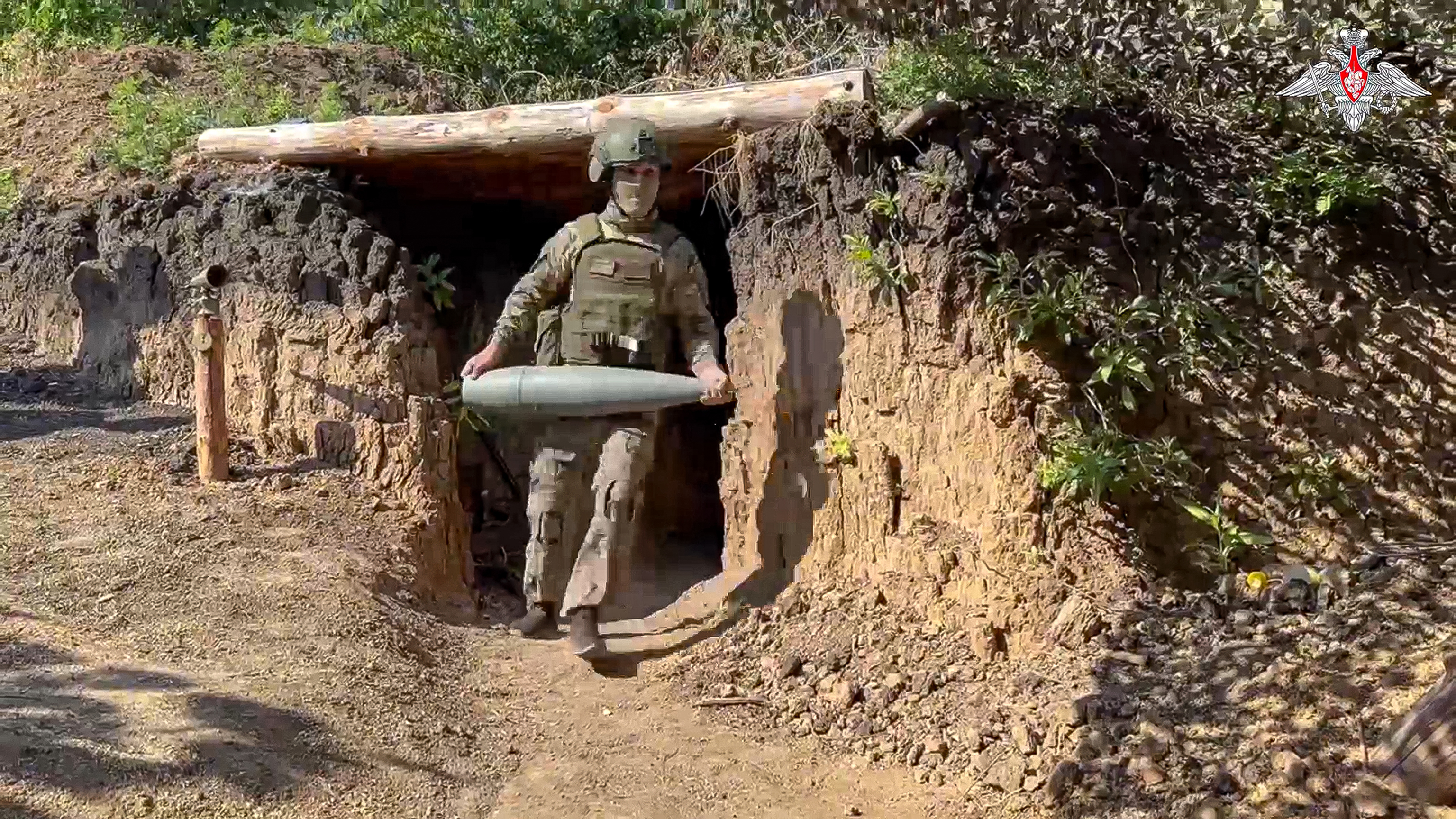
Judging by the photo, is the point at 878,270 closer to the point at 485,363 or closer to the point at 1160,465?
the point at 1160,465

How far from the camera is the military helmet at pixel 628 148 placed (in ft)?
15.4

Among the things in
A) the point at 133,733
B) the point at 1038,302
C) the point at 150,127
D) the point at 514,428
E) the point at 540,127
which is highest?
the point at 150,127

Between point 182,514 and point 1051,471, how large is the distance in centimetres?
376

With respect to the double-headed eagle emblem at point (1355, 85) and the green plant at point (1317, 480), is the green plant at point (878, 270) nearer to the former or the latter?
the green plant at point (1317, 480)

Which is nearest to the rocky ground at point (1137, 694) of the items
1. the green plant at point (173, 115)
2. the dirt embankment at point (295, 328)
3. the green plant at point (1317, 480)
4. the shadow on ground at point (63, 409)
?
the green plant at point (1317, 480)

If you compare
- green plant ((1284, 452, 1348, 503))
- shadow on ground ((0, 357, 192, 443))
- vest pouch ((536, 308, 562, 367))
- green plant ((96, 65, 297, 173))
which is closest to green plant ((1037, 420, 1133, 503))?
green plant ((1284, 452, 1348, 503))

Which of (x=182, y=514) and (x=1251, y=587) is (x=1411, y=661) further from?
(x=182, y=514)

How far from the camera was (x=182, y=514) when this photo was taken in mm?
5258

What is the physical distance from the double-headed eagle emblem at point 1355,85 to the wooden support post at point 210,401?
4994 millimetres

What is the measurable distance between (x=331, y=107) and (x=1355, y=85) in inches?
206

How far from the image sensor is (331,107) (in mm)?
6672

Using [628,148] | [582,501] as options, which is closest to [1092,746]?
[582,501]

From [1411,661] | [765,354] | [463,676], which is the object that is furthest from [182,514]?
[1411,661]

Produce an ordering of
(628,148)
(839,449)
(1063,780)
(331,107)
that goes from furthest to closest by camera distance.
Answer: (331,107), (839,449), (628,148), (1063,780)
